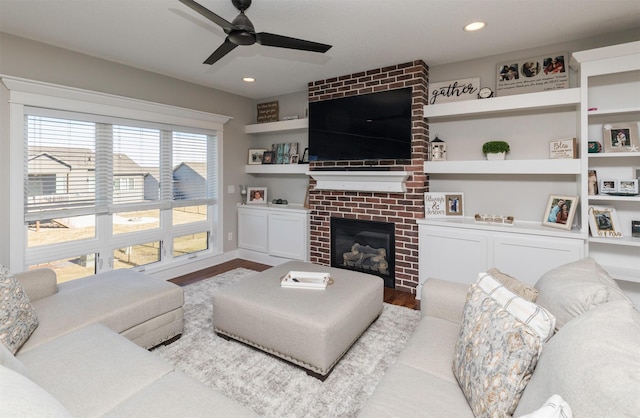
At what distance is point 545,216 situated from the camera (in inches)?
119

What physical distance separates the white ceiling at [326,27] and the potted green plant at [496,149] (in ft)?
3.04

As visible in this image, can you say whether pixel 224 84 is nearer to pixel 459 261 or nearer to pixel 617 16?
pixel 459 261

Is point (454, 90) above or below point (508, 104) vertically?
above

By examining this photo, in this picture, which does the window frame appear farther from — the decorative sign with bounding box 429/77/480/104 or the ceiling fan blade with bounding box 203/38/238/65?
the decorative sign with bounding box 429/77/480/104

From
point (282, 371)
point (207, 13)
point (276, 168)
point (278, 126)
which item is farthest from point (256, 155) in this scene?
point (282, 371)

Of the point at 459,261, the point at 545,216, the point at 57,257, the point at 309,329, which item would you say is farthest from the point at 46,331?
the point at 545,216

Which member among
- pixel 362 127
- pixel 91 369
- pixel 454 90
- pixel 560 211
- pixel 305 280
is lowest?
pixel 91 369

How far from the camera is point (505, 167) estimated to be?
306 centimetres

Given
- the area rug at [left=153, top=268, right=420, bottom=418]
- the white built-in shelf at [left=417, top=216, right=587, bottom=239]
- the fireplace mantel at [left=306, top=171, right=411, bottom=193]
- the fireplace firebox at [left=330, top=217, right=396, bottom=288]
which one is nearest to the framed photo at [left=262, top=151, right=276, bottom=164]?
the fireplace mantel at [left=306, top=171, right=411, bottom=193]

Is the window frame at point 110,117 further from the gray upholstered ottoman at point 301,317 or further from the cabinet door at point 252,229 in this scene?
the gray upholstered ottoman at point 301,317

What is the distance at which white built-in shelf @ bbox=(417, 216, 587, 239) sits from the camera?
2738mm

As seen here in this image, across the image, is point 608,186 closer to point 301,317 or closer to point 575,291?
point 575,291

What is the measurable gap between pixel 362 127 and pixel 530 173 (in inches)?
72.6

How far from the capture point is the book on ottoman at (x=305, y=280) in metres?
2.52
